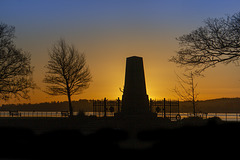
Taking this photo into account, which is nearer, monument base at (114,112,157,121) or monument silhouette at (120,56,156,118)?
monument base at (114,112,157,121)

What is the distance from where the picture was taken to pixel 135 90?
30.4 meters

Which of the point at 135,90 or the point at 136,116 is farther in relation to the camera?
the point at 135,90

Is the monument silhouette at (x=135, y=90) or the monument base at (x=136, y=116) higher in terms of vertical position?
the monument silhouette at (x=135, y=90)

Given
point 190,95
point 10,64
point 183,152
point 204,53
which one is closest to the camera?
point 183,152

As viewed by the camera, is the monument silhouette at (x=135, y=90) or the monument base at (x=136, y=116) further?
the monument silhouette at (x=135, y=90)

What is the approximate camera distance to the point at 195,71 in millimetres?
19797

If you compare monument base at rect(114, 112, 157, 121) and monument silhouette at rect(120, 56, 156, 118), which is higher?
monument silhouette at rect(120, 56, 156, 118)

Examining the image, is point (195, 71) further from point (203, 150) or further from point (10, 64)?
point (10, 64)

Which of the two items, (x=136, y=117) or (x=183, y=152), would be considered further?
(x=136, y=117)

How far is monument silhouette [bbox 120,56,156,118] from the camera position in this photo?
30.3 metres

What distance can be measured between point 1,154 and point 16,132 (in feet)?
7.61

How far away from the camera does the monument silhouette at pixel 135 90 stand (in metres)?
30.3

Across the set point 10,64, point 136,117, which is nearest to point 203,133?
point 136,117

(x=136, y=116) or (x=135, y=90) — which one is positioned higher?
(x=135, y=90)
